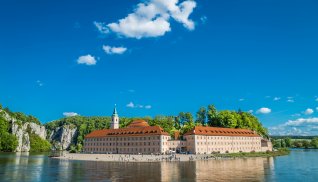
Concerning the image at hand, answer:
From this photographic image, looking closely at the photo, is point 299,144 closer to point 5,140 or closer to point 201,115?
point 201,115

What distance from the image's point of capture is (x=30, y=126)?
188500mm

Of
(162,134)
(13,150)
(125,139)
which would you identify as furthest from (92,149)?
(13,150)

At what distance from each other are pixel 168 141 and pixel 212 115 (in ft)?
106

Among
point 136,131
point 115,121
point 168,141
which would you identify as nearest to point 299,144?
point 115,121

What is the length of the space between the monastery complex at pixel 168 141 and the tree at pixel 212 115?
43.8ft

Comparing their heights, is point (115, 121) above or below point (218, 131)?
above

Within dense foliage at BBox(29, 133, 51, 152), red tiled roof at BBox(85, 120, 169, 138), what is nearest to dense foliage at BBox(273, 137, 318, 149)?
red tiled roof at BBox(85, 120, 169, 138)

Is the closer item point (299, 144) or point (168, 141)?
point (168, 141)

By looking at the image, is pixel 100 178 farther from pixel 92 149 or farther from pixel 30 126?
pixel 30 126

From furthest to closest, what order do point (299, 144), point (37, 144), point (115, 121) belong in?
point (299, 144)
point (37, 144)
point (115, 121)

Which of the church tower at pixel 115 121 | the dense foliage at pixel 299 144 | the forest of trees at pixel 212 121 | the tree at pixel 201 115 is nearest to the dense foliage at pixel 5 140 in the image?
the forest of trees at pixel 212 121

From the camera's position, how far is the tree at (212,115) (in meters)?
130

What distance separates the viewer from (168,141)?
4181 inches

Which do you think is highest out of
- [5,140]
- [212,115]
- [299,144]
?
[212,115]
